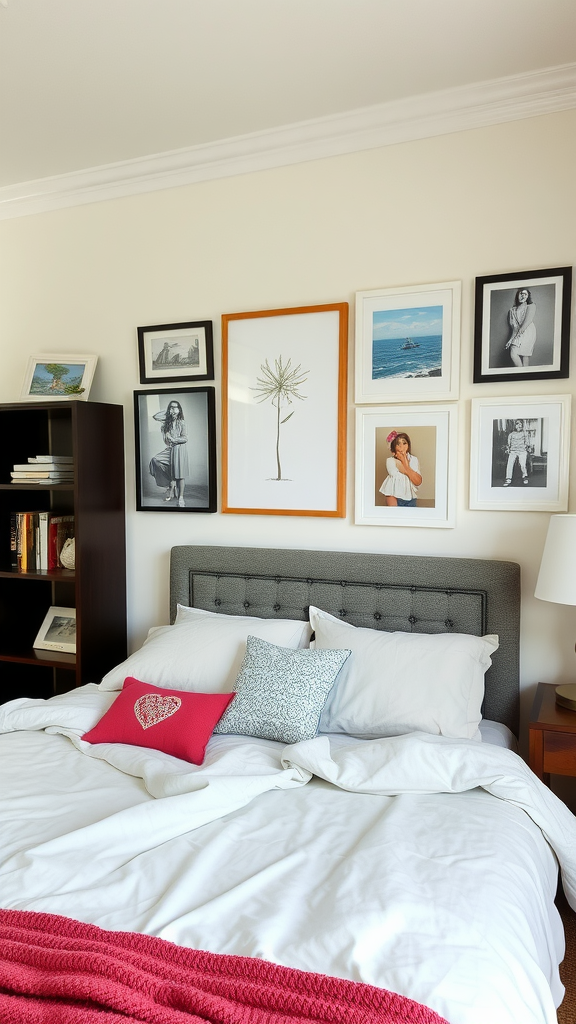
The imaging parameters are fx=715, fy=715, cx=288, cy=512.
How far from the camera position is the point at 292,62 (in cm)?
241

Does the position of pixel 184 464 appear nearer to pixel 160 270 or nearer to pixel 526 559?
pixel 160 270

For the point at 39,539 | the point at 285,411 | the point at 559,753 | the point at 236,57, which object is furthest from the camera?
the point at 39,539

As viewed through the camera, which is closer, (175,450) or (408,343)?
(408,343)

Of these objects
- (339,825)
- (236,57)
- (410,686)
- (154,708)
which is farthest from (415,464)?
(236,57)

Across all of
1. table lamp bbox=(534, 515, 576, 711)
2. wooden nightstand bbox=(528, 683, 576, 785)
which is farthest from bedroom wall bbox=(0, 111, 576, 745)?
wooden nightstand bbox=(528, 683, 576, 785)

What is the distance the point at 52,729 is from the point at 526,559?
175 centimetres

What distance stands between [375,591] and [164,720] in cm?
93

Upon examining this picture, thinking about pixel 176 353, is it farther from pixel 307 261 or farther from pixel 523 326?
pixel 523 326

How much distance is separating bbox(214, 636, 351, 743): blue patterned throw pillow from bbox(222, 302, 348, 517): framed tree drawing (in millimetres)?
742

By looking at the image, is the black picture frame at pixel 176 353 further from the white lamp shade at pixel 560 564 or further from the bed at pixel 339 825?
the white lamp shade at pixel 560 564

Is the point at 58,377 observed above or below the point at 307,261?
below

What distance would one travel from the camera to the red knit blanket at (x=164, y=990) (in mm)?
1096

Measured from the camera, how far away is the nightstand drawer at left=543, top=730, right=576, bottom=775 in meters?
2.15

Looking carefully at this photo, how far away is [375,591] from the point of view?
2.71 meters
